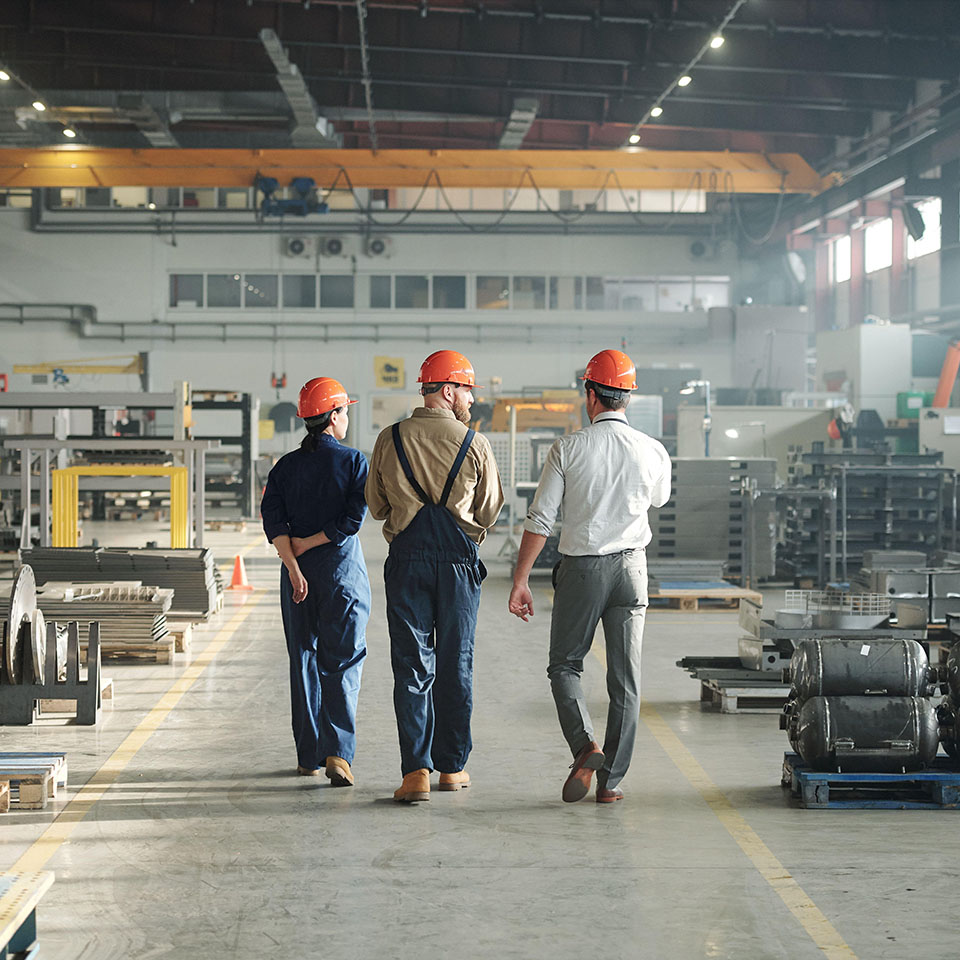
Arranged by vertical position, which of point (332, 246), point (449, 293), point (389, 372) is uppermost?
point (332, 246)

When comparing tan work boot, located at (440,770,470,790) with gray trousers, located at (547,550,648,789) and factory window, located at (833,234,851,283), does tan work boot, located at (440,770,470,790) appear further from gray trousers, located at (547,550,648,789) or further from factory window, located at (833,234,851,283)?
factory window, located at (833,234,851,283)

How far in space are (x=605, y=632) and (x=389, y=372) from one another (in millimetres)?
23765

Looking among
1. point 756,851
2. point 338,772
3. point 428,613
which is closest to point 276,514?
point 428,613

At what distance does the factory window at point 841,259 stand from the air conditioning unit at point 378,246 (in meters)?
11.4

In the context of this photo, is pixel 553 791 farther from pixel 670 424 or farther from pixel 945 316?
pixel 670 424

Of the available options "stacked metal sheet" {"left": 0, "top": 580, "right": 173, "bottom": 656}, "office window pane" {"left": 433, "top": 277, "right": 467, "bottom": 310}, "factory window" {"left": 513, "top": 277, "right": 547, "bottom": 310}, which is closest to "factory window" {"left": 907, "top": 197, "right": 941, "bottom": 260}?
"factory window" {"left": 513, "top": 277, "right": 547, "bottom": 310}

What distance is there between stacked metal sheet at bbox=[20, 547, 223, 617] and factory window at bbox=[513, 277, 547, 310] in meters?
20.0

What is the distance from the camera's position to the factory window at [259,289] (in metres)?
27.9

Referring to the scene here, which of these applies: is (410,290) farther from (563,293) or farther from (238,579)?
(238,579)

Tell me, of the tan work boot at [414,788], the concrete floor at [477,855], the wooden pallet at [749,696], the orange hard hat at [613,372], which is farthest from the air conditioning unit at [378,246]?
the tan work boot at [414,788]

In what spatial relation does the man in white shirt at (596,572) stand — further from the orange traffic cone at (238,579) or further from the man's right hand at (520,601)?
the orange traffic cone at (238,579)

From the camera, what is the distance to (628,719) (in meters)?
4.45

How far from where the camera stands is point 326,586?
4750 millimetres

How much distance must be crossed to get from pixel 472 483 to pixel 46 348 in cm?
2563
